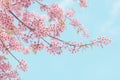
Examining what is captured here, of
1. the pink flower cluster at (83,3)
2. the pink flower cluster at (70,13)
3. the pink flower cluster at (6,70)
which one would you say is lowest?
the pink flower cluster at (6,70)

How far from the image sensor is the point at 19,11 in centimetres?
2038

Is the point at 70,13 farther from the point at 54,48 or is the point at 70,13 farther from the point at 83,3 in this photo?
the point at 54,48

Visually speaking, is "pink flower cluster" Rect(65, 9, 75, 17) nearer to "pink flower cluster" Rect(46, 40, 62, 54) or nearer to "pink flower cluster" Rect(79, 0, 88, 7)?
"pink flower cluster" Rect(79, 0, 88, 7)

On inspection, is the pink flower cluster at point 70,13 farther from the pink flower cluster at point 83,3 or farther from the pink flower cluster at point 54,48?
the pink flower cluster at point 54,48

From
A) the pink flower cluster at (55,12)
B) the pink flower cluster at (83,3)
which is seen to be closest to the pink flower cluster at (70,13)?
the pink flower cluster at (83,3)

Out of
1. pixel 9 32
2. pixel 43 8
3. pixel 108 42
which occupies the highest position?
pixel 43 8

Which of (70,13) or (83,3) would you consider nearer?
(83,3)

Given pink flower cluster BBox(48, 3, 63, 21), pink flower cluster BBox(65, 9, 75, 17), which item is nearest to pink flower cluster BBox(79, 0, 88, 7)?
pink flower cluster BBox(65, 9, 75, 17)

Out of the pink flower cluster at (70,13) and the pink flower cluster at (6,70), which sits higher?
the pink flower cluster at (70,13)

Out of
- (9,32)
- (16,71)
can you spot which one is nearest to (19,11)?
(16,71)

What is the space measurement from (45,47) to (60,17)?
5.47 ft

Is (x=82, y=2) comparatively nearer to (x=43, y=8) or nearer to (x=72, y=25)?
(x=72, y=25)

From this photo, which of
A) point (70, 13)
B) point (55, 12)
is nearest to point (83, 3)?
point (70, 13)

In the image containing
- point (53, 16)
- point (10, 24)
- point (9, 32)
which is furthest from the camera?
point (53, 16)
